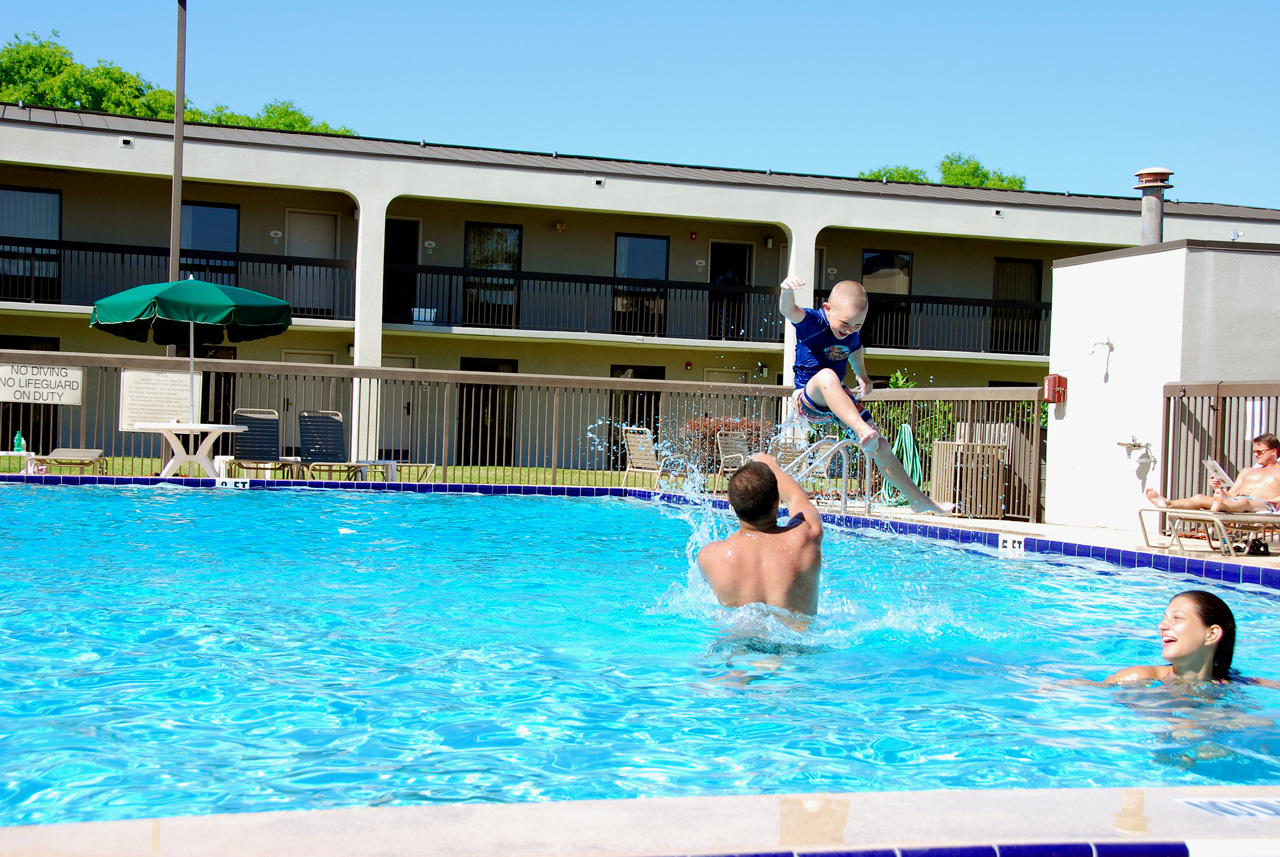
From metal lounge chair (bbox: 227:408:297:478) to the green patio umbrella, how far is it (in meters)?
0.81

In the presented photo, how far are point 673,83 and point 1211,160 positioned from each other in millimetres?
14345

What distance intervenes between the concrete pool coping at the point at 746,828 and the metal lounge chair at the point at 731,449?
491 inches

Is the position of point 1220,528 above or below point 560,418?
below

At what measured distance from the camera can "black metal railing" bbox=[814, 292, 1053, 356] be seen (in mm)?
23297

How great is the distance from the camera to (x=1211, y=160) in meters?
28.3

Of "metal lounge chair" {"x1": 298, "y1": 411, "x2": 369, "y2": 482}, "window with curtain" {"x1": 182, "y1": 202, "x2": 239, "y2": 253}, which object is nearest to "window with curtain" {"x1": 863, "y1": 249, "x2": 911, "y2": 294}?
"window with curtain" {"x1": 182, "y1": 202, "x2": 239, "y2": 253}

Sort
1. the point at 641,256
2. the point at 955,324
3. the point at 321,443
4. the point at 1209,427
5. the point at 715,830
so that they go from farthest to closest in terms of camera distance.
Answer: the point at 955,324 → the point at 641,256 → the point at 321,443 → the point at 1209,427 → the point at 715,830

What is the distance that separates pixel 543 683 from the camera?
519 centimetres

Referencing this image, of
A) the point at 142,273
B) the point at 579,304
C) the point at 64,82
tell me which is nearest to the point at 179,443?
the point at 142,273

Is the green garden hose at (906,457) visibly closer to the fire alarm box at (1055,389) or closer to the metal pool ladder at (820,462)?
the metal pool ladder at (820,462)

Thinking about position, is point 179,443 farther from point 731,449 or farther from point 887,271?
point 887,271

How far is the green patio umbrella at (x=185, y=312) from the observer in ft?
42.7

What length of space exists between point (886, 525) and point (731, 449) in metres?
3.80

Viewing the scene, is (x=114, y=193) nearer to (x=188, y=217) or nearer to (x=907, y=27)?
(x=188, y=217)
